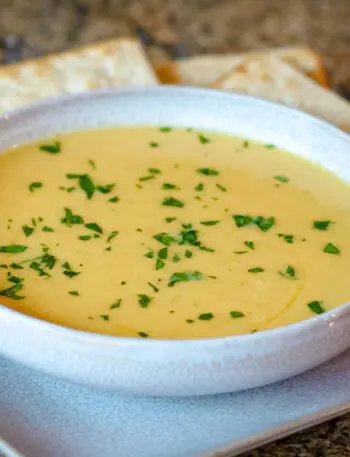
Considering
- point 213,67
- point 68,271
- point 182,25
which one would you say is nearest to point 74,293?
point 68,271

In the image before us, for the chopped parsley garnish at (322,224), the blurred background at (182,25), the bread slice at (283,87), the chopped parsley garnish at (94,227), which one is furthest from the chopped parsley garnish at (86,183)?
the blurred background at (182,25)

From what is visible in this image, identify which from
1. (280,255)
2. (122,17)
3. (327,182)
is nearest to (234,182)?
(327,182)

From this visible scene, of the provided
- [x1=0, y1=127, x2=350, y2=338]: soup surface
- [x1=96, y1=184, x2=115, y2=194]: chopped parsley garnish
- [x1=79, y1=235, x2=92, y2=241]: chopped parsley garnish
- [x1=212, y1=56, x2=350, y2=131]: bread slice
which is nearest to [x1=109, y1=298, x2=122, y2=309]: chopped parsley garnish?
[x1=0, y1=127, x2=350, y2=338]: soup surface

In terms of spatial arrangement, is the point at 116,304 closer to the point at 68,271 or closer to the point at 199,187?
the point at 68,271

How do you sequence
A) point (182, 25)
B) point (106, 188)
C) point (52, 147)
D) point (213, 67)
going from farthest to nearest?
point (182, 25), point (213, 67), point (52, 147), point (106, 188)

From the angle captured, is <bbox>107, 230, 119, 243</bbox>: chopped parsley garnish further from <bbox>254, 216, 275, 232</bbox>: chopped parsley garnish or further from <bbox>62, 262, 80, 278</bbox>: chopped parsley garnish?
<bbox>254, 216, 275, 232</bbox>: chopped parsley garnish

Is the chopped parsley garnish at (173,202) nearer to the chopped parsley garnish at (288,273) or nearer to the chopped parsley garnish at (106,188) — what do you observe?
the chopped parsley garnish at (106,188)

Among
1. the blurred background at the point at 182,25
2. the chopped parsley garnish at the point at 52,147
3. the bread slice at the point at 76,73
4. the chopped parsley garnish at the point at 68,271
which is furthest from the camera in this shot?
the blurred background at the point at 182,25

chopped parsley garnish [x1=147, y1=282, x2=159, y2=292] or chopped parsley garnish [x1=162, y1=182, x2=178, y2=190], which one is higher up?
chopped parsley garnish [x1=162, y1=182, x2=178, y2=190]
